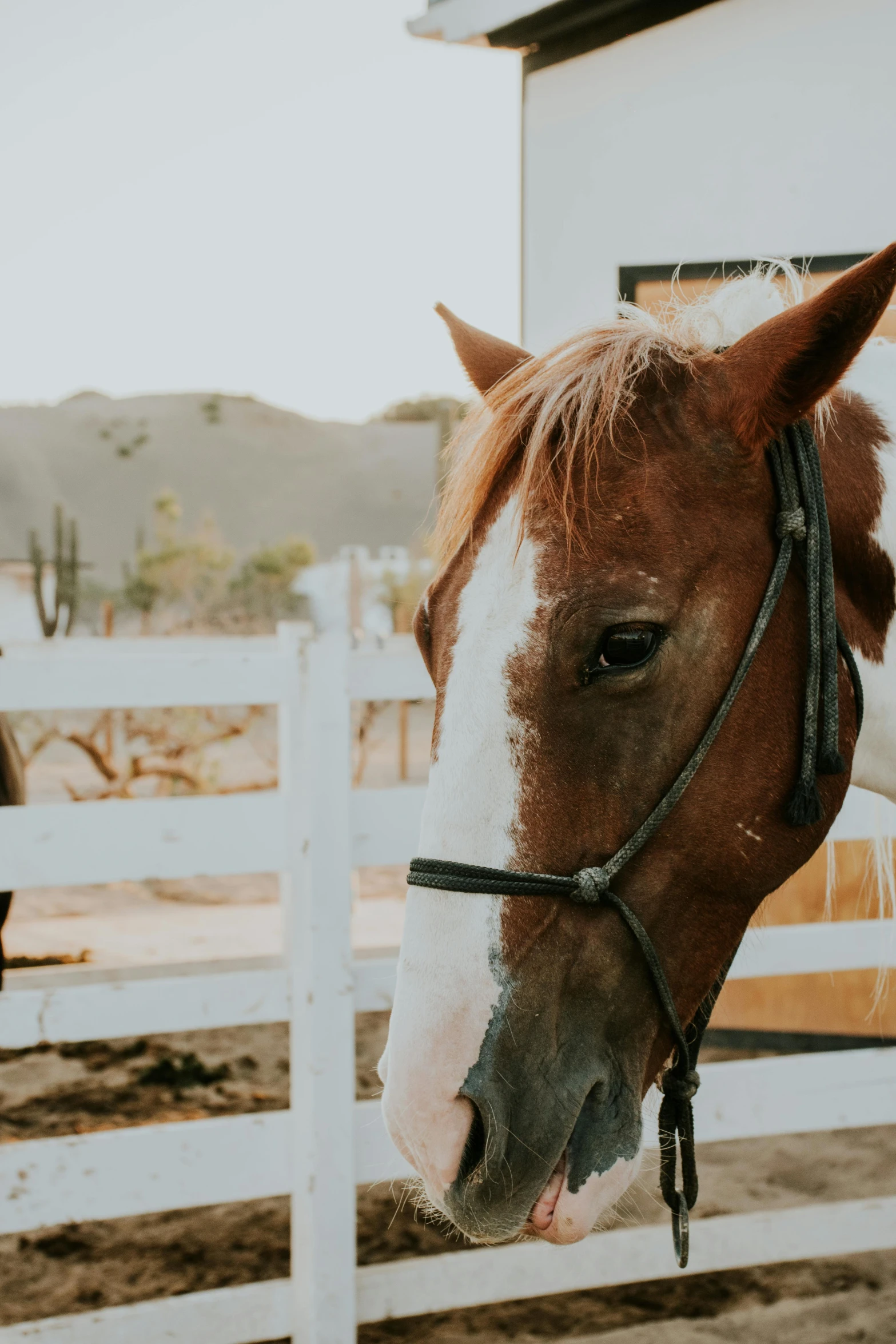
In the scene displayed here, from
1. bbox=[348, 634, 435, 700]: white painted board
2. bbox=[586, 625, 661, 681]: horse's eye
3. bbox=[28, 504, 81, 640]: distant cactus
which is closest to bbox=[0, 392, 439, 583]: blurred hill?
bbox=[28, 504, 81, 640]: distant cactus

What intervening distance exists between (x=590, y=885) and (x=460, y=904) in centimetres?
14

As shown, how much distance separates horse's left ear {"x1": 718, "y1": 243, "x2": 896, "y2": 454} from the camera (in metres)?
1.00

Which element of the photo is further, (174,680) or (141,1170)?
(174,680)

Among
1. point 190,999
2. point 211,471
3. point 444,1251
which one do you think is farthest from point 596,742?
point 211,471

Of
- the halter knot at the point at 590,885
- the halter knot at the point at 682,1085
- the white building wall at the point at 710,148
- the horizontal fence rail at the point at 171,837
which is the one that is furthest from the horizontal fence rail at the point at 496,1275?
the white building wall at the point at 710,148

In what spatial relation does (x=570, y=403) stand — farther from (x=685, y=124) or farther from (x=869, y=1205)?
(x=685, y=124)

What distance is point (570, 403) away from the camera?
1122 mm

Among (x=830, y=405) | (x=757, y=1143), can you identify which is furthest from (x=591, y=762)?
(x=757, y=1143)

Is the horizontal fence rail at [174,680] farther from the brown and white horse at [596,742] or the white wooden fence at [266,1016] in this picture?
the brown and white horse at [596,742]

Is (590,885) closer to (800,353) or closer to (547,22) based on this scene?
(800,353)

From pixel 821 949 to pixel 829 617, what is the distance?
1782 millimetres

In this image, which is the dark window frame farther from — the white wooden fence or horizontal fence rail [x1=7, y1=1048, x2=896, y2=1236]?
horizontal fence rail [x1=7, y1=1048, x2=896, y2=1236]

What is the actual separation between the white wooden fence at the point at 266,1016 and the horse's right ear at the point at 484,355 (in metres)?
0.88

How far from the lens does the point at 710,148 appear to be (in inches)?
146
